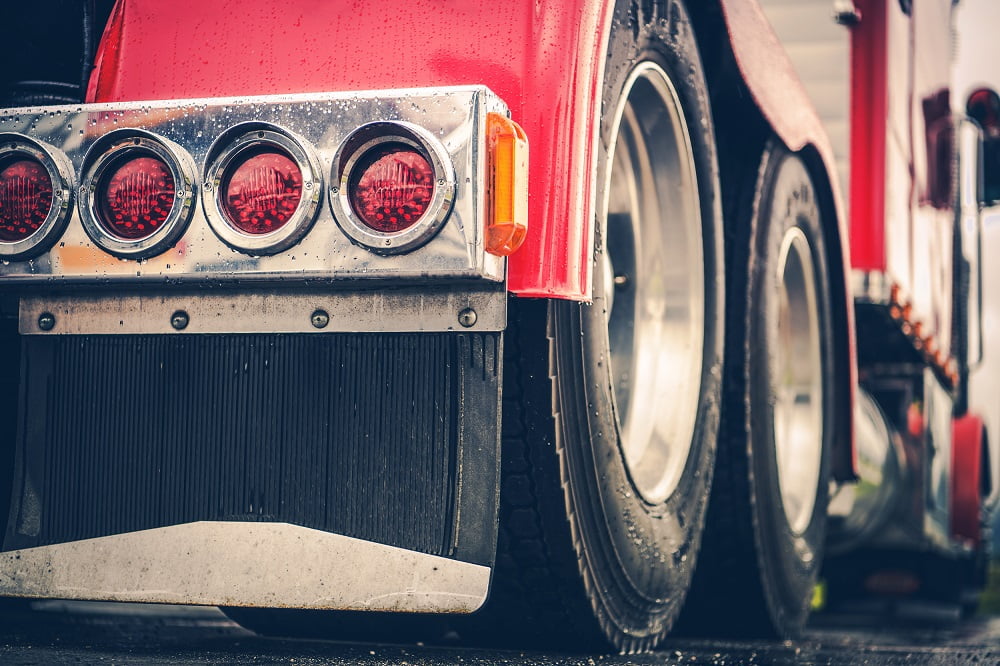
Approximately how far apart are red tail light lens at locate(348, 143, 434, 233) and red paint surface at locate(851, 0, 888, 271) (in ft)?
7.34

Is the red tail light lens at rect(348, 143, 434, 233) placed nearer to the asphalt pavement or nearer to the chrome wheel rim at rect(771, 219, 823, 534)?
the asphalt pavement

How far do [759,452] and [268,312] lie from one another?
4.21 feet

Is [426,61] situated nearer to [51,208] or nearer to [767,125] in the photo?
[51,208]

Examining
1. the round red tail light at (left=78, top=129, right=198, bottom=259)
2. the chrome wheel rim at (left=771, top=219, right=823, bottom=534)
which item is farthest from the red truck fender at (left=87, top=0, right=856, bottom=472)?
the chrome wheel rim at (left=771, top=219, right=823, bottom=534)

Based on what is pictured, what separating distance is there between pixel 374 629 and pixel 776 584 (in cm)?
104

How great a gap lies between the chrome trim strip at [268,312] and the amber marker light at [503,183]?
75mm

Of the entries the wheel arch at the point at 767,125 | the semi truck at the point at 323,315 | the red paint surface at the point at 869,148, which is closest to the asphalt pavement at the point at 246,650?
the semi truck at the point at 323,315

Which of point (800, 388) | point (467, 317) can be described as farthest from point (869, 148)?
point (467, 317)

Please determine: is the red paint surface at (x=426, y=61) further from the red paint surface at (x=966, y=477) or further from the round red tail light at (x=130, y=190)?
the red paint surface at (x=966, y=477)

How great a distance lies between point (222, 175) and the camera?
1.50 m

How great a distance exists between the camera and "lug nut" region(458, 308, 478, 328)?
149 cm

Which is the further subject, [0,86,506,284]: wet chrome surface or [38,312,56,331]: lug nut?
[38,312,56,331]: lug nut

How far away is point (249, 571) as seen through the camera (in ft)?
5.04

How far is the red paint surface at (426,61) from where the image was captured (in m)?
1.53
